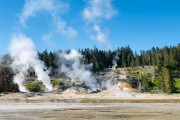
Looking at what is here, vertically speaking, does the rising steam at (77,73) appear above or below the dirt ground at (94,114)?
above

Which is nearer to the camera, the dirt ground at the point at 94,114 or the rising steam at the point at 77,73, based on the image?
the dirt ground at the point at 94,114

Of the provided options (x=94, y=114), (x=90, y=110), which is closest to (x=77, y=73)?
(x=90, y=110)

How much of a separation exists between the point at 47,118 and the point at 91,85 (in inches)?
3494

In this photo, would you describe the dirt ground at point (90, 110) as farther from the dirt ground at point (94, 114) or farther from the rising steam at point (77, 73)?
the rising steam at point (77, 73)

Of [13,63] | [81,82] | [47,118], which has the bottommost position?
[47,118]

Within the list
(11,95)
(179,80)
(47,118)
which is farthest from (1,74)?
(47,118)

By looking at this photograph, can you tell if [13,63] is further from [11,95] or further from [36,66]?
[11,95]

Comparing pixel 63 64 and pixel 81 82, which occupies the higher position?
pixel 63 64

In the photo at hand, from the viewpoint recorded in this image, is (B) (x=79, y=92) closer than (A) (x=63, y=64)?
Yes

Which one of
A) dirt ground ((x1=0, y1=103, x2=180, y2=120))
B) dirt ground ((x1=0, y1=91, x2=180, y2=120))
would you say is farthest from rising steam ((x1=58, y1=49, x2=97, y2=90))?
dirt ground ((x1=0, y1=103, x2=180, y2=120))

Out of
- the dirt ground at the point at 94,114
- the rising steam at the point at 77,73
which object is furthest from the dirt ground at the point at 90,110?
the rising steam at the point at 77,73

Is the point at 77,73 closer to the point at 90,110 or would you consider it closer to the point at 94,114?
the point at 90,110

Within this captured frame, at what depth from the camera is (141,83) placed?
15188 cm

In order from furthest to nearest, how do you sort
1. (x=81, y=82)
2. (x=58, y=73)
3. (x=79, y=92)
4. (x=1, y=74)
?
(x=58, y=73), (x=81, y=82), (x=1, y=74), (x=79, y=92)
